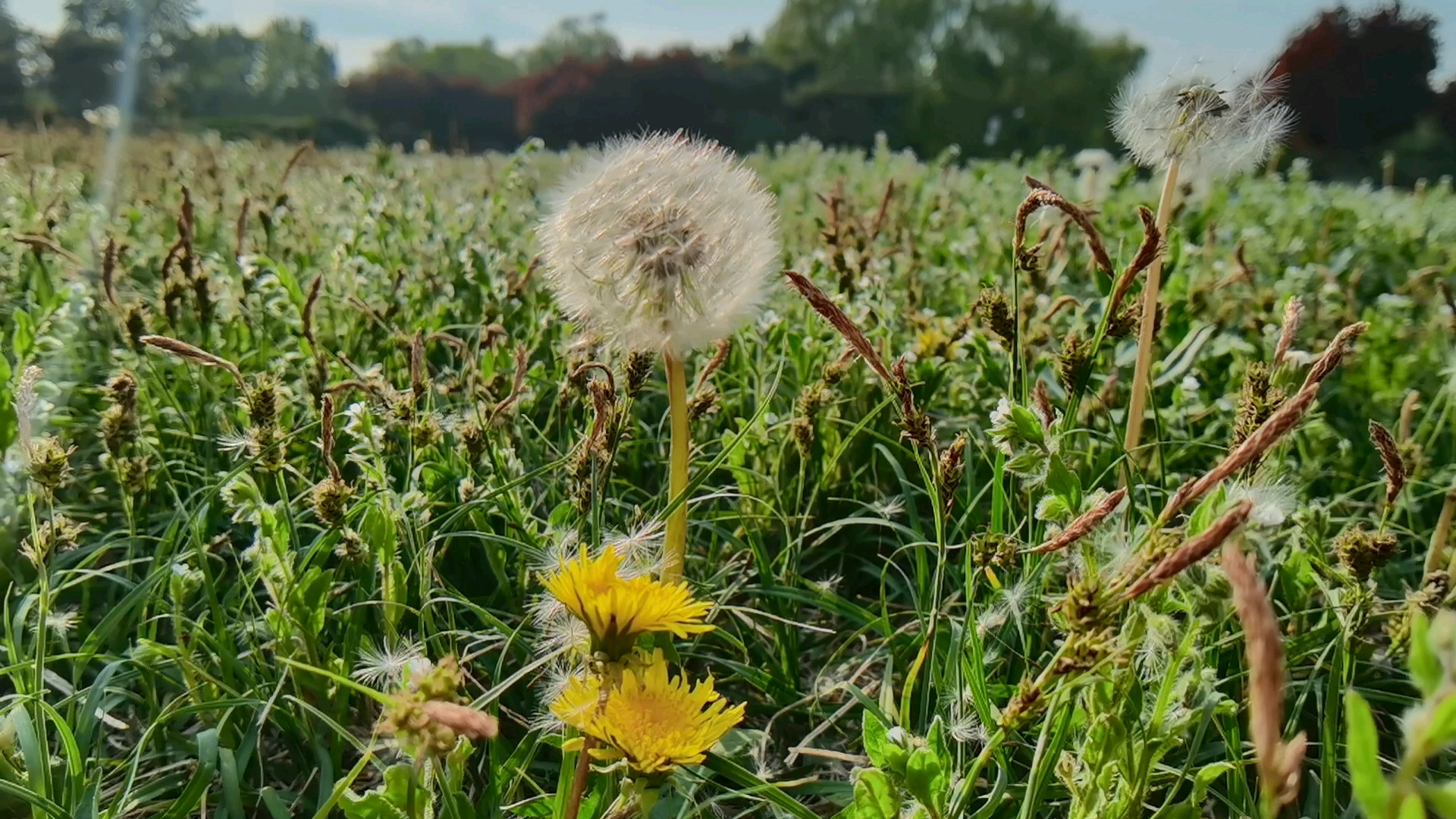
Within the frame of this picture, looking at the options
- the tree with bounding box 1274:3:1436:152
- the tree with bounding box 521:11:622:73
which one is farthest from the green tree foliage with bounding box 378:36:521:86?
the tree with bounding box 1274:3:1436:152

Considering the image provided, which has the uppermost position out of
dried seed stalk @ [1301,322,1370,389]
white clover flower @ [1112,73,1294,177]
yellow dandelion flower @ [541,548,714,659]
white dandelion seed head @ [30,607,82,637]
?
white clover flower @ [1112,73,1294,177]

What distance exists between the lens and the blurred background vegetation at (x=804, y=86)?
28.8m

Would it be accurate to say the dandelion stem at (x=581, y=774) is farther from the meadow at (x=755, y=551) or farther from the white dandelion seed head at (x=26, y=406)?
the white dandelion seed head at (x=26, y=406)

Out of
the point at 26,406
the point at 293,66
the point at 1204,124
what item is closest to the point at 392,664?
the point at 26,406

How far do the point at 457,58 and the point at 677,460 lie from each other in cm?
6384

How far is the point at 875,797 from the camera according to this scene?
3.26 feet

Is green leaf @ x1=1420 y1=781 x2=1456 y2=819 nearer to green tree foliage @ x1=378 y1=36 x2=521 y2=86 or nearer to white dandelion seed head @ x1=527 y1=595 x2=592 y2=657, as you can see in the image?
white dandelion seed head @ x1=527 y1=595 x2=592 y2=657

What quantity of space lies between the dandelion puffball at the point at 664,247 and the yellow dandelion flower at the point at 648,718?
45 centimetres

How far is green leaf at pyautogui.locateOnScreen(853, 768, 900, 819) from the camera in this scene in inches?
38.6

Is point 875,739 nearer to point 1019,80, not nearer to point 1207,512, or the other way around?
point 1207,512

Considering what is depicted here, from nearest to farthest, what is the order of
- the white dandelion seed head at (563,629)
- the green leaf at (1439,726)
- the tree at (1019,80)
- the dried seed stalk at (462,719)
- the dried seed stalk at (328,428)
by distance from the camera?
the green leaf at (1439,726)
the dried seed stalk at (462,719)
the white dandelion seed head at (563,629)
the dried seed stalk at (328,428)
the tree at (1019,80)

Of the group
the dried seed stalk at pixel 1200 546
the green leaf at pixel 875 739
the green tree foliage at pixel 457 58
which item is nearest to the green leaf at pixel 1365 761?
the dried seed stalk at pixel 1200 546

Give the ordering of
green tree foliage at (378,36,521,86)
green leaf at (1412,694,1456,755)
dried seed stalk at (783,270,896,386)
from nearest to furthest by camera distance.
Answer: green leaf at (1412,694,1456,755), dried seed stalk at (783,270,896,386), green tree foliage at (378,36,521,86)

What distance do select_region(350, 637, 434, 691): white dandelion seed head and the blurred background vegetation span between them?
2502cm
